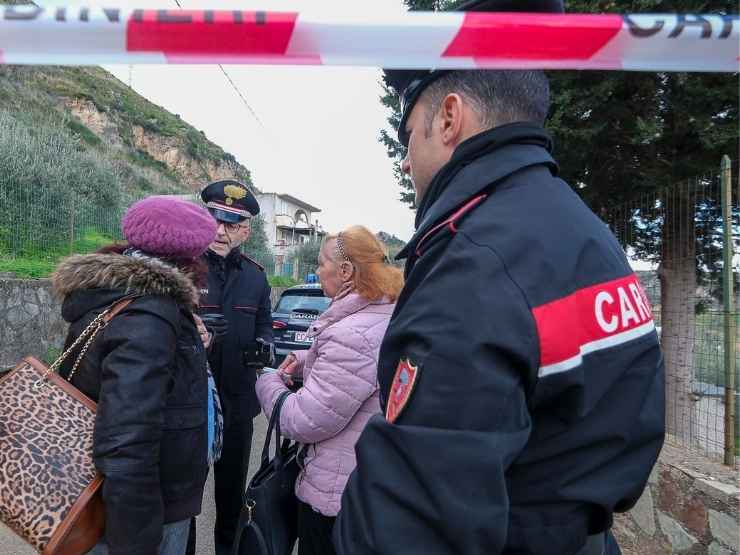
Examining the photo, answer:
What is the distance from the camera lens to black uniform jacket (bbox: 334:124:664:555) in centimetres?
72

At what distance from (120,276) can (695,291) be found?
155 inches

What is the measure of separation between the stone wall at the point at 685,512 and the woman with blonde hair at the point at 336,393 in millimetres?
1818

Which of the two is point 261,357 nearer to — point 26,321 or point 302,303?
point 302,303

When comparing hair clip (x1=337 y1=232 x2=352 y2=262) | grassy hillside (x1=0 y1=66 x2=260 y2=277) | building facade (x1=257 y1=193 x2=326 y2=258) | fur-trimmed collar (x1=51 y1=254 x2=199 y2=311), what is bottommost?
fur-trimmed collar (x1=51 y1=254 x2=199 y2=311)

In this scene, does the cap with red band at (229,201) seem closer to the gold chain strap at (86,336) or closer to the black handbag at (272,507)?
the black handbag at (272,507)

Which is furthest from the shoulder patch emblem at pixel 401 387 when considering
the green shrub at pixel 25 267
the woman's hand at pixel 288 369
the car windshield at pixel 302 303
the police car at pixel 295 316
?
the green shrub at pixel 25 267

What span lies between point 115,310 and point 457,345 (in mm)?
1235

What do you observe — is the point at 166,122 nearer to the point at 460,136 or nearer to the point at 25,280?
the point at 25,280

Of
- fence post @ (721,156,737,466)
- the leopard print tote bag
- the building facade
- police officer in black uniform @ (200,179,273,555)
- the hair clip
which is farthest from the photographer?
the building facade

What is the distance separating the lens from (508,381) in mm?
729

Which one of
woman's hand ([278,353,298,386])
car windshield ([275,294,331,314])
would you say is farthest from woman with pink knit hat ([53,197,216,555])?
car windshield ([275,294,331,314])

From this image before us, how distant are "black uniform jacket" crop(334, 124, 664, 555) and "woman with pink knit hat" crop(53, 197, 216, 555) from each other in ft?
2.86

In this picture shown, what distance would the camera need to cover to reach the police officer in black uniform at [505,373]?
2.37 ft

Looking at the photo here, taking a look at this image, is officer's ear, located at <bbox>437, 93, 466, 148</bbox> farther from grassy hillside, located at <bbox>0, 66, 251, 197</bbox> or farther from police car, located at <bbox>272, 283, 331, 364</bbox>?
grassy hillside, located at <bbox>0, 66, 251, 197</bbox>
